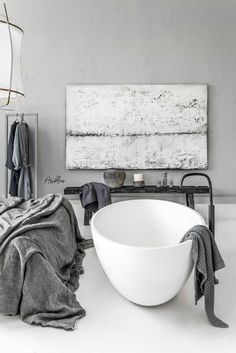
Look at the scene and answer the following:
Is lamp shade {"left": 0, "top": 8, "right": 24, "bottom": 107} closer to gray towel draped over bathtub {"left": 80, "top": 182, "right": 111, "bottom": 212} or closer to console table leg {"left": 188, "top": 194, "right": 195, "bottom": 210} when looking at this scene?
gray towel draped over bathtub {"left": 80, "top": 182, "right": 111, "bottom": 212}

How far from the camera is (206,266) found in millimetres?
1824

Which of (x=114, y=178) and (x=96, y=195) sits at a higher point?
(x=114, y=178)

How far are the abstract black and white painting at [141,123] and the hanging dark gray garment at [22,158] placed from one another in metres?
0.57

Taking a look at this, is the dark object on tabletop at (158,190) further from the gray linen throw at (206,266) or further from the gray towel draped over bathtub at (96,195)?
the gray linen throw at (206,266)

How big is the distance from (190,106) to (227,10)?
1320 mm

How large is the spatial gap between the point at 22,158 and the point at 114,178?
1.19m

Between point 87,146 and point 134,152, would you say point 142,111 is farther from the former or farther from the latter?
point 87,146

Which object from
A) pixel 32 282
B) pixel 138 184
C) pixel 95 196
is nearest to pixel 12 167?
pixel 95 196

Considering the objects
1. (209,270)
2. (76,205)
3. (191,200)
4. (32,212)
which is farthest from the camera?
(76,205)

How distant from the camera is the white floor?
63.8 inches

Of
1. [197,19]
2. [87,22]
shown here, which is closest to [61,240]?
[87,22]

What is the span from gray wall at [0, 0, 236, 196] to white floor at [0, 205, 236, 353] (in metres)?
2.54

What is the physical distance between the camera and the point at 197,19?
418cm

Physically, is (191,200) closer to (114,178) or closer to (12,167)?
(114,178)
